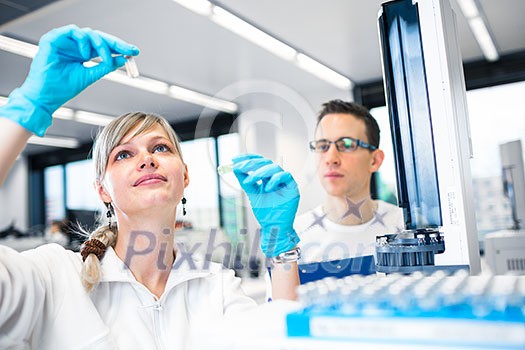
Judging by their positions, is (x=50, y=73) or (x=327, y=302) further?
(x=50, y=73)

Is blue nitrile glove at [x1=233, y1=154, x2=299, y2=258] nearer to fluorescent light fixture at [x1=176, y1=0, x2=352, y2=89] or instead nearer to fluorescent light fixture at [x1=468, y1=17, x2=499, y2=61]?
fluorescent light fixture at [x1=176, y1=0, x2=352, y2=89]

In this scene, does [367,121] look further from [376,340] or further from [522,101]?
[522,101]

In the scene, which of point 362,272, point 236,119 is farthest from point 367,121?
point 236,119

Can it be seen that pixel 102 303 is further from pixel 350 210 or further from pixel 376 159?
pixel 376 159

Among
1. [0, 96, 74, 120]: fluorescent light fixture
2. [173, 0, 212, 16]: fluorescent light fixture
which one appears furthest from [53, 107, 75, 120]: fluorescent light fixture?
[173, 0, 212, 16]: fluorescent light fixture

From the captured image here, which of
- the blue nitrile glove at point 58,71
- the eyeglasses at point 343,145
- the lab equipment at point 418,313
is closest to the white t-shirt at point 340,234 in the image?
the eyeglasses at point 343,145

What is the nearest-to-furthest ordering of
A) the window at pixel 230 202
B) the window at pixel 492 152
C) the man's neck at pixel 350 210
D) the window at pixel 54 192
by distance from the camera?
the man's neck at pixel 350 210
the window at pixel 492 152
the window at pixel 230 202
the window at pixel 54 192

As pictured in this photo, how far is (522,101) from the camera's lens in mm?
3982

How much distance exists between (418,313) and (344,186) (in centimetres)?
137

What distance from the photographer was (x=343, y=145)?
1.78 metres

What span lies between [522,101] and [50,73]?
165 inches

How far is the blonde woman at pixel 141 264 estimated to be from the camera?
923mm

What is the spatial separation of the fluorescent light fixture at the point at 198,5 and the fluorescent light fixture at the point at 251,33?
54mm

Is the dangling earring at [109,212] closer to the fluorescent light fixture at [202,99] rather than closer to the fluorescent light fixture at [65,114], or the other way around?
the fluorescent light fixture at [202,99]
